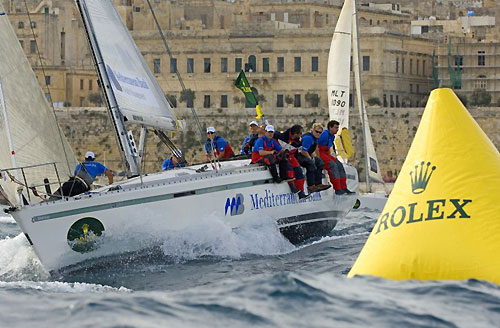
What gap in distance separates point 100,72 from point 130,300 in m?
7.19

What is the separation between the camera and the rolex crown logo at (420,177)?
10.9 metres

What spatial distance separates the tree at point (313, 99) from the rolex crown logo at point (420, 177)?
61.0 m

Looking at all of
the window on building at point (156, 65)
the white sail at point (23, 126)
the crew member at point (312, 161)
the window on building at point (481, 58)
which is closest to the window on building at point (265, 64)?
the window on building at point (156, 65)

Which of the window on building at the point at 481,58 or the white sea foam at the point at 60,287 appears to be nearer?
the white sea foam at the point at 60,287

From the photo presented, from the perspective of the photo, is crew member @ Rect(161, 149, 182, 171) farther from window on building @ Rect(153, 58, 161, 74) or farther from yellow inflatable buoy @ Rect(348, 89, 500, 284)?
window on building @ Rect(153, 58, 161, 74)

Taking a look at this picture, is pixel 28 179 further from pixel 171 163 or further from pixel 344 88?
pixel 344 88

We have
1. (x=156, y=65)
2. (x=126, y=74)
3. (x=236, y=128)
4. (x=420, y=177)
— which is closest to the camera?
(x=420, y=177)

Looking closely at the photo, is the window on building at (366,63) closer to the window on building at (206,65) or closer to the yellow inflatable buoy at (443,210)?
the window on building at (206,65)

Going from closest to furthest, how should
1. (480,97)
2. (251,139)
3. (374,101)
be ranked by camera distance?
(251,139)
(374,101)
(480,97)

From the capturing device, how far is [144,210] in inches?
608

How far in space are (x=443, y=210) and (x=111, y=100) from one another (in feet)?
23.0

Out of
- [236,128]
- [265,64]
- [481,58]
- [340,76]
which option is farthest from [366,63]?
Result: [340,76]

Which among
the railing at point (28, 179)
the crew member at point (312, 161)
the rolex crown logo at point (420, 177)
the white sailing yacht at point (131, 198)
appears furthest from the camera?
the crew member at point (312, 161)

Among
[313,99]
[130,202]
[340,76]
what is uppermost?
[130,202]
